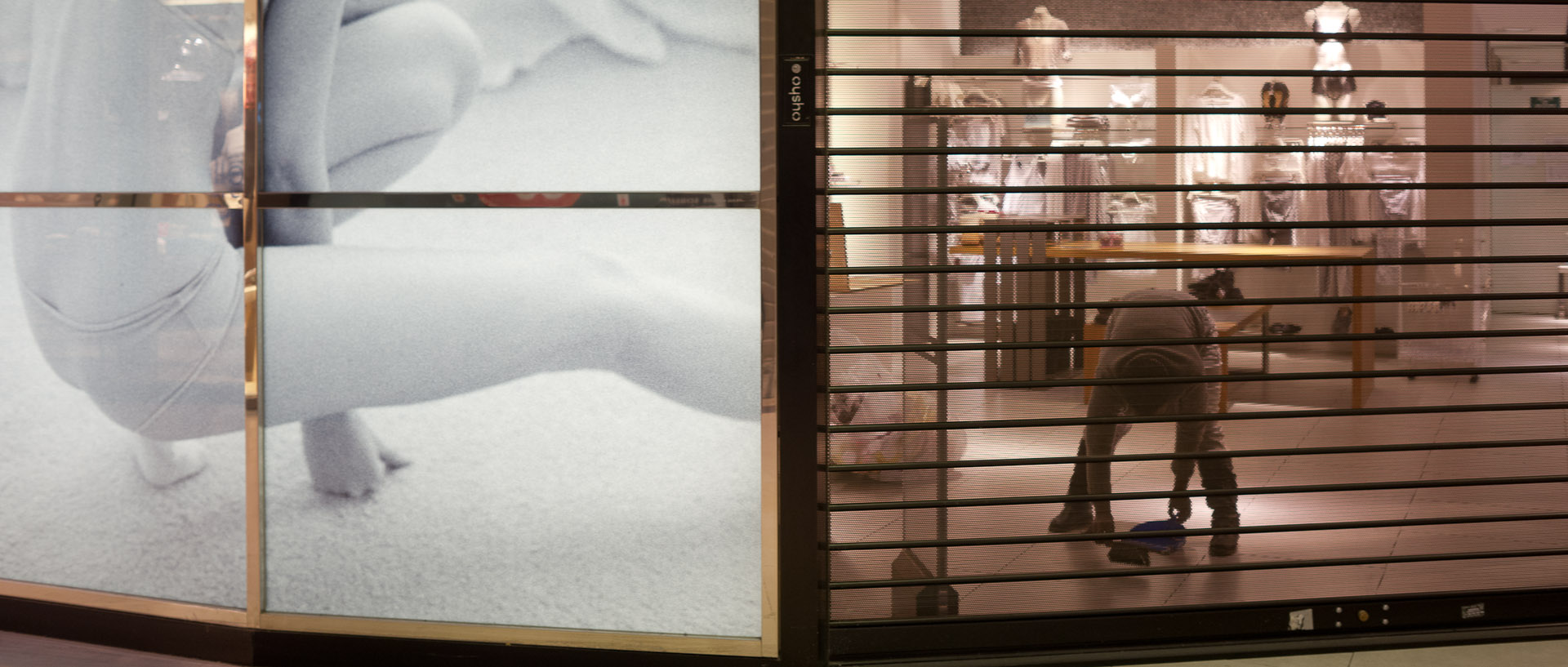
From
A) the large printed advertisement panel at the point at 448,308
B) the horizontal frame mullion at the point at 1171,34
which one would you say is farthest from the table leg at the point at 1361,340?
the large printed advertisement panel at the point at 448,308

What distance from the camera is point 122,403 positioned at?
3023mm

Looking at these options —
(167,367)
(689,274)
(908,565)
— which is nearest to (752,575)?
(908,565)

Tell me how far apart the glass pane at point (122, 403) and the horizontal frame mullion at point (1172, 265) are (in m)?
1.81

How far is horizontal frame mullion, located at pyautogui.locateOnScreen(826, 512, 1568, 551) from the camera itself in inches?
110

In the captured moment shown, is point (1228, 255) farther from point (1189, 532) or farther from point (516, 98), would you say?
point (516, 98)

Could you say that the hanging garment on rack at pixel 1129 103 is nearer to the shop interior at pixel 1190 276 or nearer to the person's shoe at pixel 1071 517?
the shop interior at pixel 1190 276

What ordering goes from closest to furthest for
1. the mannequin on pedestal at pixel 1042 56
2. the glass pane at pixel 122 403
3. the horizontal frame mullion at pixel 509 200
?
the horizontal frame mullion at pixel 509 200, the mannequin on pedestal at pixel 1042 56, the glass pane at pixel 122 403

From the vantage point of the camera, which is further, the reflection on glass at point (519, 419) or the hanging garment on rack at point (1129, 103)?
the hanging garment on rack at point (1129, 103)

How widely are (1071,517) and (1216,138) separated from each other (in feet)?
3.89

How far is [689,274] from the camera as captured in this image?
2.72 m

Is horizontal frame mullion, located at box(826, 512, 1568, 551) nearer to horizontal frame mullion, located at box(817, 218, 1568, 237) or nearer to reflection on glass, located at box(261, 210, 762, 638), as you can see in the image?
reflection on glass, located at box(261, 210, 762, 638)

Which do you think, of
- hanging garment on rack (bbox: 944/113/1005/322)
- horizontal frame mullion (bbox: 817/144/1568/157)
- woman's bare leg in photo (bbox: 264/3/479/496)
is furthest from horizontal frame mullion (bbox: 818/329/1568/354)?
woman's bare leg in photo (bbox: 264/3/479/496)

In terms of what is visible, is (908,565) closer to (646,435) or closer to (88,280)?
(646,435)

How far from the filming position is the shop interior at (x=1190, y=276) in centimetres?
280
